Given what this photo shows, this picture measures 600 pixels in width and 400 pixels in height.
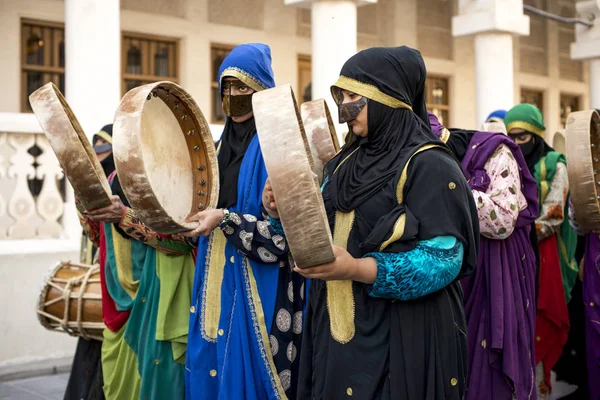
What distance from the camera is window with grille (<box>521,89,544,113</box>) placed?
44.4 ft

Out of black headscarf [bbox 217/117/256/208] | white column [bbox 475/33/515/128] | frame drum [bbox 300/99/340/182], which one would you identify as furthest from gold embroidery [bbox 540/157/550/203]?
white column [bbox 475/33/515/128]

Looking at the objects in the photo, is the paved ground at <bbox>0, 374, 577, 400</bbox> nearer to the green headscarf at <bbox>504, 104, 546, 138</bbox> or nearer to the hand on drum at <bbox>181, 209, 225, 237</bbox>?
the green headscarf at <bbox>504, 104, 546, 138</bbox>

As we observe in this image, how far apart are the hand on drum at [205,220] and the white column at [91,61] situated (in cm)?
381

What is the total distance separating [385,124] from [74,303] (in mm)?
2400

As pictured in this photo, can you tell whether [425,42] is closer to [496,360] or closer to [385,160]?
[496,360]

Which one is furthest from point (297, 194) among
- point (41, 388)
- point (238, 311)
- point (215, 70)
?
point (215, 70)

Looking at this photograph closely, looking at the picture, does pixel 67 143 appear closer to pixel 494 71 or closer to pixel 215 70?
pixel 215 70

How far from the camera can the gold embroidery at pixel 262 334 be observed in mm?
3199

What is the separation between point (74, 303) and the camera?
4238 millimetres

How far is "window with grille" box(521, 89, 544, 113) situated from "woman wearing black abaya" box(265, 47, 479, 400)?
11546 millimetres

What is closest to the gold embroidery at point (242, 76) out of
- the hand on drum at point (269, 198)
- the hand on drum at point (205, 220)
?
the hand on drum at point (205, 220)

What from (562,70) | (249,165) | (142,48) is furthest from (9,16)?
(562,70)

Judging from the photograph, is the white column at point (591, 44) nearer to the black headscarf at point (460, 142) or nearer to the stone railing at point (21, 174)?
the stone railing at point (21, 174)

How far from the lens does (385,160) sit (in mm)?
2451
